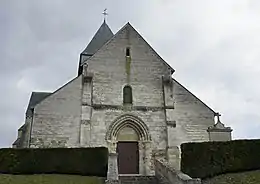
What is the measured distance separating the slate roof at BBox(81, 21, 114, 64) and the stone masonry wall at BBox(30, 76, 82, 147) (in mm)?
9052

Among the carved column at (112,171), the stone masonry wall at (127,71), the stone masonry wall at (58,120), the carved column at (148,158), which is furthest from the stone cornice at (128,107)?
the carved column at (112,171)

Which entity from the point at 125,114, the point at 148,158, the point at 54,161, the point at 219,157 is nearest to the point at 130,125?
the point at 125,114

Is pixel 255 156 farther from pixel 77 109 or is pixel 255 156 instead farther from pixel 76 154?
pixel 77 109

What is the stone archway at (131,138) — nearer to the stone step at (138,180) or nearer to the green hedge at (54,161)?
the green hedge at (54,161)

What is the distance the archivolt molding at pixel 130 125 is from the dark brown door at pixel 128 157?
63 centimetres

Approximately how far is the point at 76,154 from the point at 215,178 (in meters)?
5.68

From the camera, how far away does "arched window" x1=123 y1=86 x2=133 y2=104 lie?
60.8 ft

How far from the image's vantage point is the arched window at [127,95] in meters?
18.5

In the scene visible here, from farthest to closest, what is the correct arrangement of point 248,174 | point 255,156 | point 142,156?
point 142,156
point 255,156
point 248,174

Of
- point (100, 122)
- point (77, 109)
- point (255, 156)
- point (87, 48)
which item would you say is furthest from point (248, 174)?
point (87, 48)

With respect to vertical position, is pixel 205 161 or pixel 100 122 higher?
pixel 100 122

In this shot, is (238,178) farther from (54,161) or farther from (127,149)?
(54,161)

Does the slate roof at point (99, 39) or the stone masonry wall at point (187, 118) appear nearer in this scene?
the stone masonry wall at point (187, 118)

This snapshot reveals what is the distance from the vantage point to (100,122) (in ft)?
57.9
